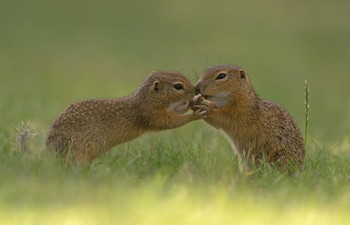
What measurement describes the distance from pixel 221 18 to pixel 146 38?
513 centimetres

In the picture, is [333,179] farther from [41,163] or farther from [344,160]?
[41,163]

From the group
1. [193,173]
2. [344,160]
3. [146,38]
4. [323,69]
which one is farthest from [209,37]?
[193,173]

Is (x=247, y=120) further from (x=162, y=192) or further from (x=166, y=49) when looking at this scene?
(x=166, y=49)

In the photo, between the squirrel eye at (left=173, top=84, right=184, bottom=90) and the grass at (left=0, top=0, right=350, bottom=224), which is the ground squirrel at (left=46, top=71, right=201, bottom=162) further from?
the grass at (left=0, top=0, right=350, bottom=224)

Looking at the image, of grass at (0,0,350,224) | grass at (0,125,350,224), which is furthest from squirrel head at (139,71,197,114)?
grass at (0,125,350,224)

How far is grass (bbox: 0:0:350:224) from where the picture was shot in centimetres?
476

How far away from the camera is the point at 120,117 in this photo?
22.6 feet

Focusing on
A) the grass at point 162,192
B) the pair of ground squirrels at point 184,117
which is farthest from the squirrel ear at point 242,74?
the grass at point 162,192

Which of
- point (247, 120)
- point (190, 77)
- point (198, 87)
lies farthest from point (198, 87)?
point (190, 77)

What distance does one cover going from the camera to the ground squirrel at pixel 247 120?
22.6ft

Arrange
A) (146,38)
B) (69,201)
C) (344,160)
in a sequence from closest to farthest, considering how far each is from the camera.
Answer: (69,201) < (344,160) < (146,38)

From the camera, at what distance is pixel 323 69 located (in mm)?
21250

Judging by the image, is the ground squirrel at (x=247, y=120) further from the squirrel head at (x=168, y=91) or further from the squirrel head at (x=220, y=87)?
the squirrel head at (x=168, y=91)

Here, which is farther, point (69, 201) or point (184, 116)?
point (184, 116)
